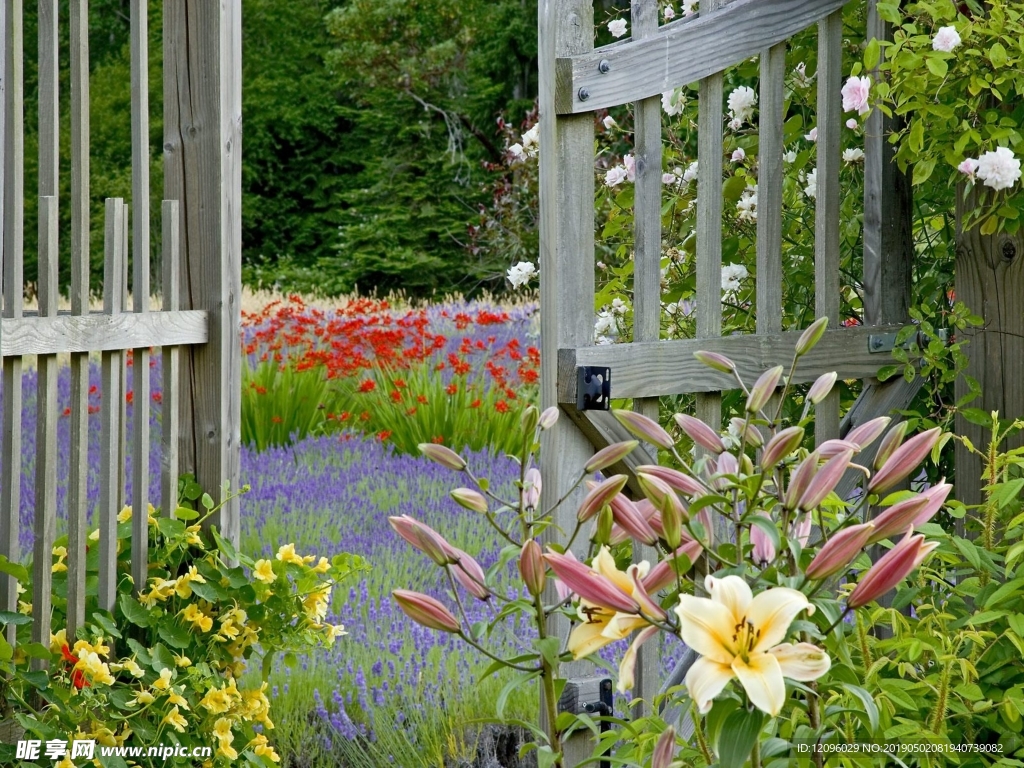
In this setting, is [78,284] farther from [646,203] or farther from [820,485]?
[820,485]

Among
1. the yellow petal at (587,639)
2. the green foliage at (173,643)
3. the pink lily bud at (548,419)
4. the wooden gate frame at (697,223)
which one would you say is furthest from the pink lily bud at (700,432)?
the green foliage at (173,643)

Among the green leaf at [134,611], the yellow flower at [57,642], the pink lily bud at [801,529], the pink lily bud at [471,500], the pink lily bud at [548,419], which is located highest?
the pink lily bud at [548,419]

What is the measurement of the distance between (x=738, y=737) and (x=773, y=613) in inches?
3.9

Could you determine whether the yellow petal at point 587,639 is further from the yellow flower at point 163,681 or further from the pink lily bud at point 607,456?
the yellow flower at point 163,681

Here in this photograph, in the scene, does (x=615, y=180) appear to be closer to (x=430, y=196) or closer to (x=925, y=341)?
(x=925, y=341)

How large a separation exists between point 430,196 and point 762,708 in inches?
699

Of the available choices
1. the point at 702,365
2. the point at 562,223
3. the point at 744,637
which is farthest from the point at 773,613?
the point at 702,365

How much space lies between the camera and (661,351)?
2.14 metres

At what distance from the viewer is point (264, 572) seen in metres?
2.33

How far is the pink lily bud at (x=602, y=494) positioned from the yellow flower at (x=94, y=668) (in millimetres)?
1358

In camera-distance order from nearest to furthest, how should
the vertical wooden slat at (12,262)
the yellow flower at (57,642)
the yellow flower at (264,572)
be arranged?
the vertical wooden slat at (12,262) < the yellow flower at (57,642) < the yellow flower at (264,572)

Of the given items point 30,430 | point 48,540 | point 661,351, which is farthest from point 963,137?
point 30,430

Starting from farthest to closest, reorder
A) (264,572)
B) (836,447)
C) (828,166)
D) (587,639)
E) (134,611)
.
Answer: (828,166) → (264,572) → (134,611) → (836,447) → (587,639)

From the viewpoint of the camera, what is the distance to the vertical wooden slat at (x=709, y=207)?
2.21 meters
